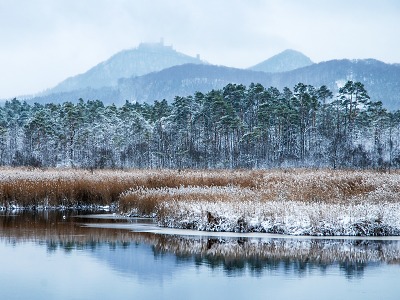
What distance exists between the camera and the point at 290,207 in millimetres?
20891

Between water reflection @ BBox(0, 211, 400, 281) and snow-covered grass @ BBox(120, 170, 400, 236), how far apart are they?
3.46ft

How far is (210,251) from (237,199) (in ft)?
18.3

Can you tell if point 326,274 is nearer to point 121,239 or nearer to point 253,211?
point 253,211

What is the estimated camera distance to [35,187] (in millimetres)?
30328

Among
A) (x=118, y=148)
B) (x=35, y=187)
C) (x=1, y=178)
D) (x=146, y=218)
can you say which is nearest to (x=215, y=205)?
(x=146, y=218)

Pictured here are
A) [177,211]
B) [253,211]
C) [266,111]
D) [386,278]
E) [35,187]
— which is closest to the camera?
[386,278]

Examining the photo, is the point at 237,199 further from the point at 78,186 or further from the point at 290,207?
the point at 78,186

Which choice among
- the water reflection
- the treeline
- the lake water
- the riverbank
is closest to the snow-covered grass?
the riverbank

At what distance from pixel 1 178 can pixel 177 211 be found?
43.1 ft

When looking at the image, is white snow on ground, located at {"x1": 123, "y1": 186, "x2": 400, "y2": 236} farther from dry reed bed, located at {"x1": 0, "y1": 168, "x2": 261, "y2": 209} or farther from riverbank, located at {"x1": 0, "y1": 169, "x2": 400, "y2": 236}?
dry reed bed, located at {"x1": 0, "y1": 168, "x2": 261, "y2": 209}

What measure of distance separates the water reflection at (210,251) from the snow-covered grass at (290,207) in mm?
1055

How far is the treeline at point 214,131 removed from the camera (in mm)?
76062

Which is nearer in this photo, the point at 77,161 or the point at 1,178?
the point at 1,178

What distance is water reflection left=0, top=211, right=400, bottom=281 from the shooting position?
50.7ft
